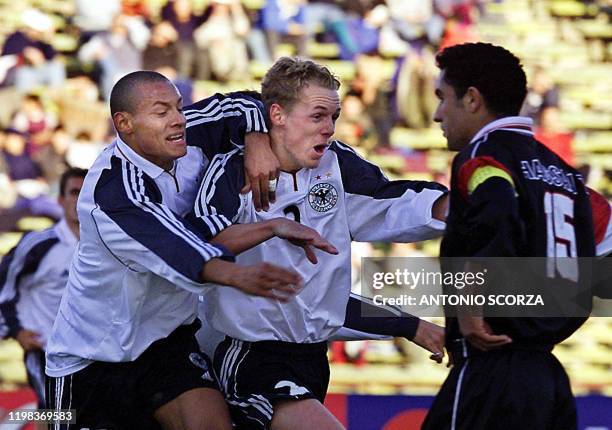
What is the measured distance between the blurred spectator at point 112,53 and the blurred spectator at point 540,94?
3.32m

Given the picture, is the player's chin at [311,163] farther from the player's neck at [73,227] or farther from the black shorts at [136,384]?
the player's neck at [73,227]

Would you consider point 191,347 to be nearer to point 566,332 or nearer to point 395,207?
point 395,207

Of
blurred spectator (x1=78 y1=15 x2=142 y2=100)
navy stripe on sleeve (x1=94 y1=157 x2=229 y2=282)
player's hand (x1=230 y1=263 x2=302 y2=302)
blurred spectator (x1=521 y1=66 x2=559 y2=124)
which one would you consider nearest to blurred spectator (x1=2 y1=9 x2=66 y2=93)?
blurred spectator (x1=78 y1=15 x2=142 y2=100)

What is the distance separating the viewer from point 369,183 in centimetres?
518

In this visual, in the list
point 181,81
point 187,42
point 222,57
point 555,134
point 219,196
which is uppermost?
point 187,42

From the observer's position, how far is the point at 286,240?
4.91m

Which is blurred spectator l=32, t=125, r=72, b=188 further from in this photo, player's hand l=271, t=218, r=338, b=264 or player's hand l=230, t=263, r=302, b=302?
Result: player's hand l=230, t=263, r=302, b=302

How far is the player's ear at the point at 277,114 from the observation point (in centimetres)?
513

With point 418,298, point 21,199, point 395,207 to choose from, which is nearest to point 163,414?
point 395,207

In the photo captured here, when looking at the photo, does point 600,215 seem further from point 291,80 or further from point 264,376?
point 264,376

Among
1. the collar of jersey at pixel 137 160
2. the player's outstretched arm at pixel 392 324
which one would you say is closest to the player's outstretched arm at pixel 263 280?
the collar of jersey at pixel 137 160

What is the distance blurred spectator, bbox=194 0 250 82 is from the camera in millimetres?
10656

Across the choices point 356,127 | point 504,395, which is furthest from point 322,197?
point 356,127

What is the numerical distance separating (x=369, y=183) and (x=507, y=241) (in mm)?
1103
